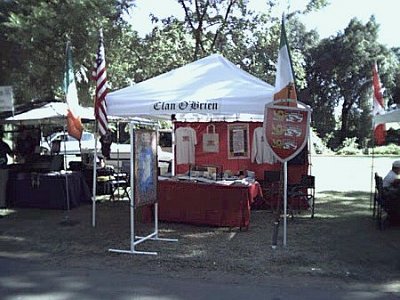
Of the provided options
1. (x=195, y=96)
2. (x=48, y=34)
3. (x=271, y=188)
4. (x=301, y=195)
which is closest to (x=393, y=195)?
(x=301, y=195)

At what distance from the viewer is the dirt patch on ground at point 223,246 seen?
645 centimetres

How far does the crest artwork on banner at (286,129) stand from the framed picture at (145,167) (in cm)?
174

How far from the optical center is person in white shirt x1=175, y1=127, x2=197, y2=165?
12.4m

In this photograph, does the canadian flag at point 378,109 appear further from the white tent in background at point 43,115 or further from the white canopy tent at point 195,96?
the white tent in background at point 43,115

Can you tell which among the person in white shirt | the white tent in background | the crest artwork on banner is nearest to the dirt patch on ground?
the crest artwork on banner

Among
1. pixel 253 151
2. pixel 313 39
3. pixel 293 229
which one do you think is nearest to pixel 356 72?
pixel 313 39

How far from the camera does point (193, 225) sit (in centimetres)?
929

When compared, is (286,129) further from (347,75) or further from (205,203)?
(347,75)

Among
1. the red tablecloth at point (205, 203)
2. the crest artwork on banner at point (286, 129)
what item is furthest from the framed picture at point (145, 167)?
the crest artwork on banner at point (286, 129)

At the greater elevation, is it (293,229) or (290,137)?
(290,137)

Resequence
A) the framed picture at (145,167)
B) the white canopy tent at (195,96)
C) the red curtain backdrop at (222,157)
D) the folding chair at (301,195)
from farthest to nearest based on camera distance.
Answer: the red curtain backdrop at (222,157)
the folding chair at (301,195)
the white canopy tent at (195,96)
the framed picture at (145,167)

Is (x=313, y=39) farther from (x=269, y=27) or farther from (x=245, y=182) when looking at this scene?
(x=245, y=182)

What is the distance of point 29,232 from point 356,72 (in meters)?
40.8

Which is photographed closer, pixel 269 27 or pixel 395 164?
pixel 395 164
